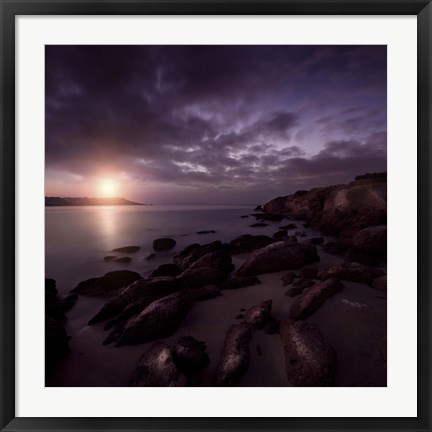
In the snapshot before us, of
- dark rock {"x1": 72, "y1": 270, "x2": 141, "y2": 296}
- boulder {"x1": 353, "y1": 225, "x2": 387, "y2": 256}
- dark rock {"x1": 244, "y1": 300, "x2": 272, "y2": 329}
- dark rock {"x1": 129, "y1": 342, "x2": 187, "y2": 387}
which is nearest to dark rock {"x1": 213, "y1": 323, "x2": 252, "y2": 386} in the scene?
dark rock {"x1": 244, "y1": 300, "x2": 272, "y2": 329}

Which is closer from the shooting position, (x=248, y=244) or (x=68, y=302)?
(x=68, y=302)

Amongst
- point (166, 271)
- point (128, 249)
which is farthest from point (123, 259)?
point (166, 271)

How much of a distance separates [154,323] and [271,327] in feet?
4.99

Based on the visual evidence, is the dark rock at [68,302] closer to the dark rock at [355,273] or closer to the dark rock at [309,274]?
the dark rock at [309,274]

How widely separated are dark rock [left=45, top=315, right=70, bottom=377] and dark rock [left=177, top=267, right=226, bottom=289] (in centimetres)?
186

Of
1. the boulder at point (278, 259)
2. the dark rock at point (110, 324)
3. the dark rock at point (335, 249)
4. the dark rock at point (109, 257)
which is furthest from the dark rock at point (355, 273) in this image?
the dark rock at point (109, 257)

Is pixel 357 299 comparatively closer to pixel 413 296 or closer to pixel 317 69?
pixel 413 296

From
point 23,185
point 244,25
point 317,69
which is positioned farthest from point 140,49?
point 317,69

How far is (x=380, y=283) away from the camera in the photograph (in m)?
2.88

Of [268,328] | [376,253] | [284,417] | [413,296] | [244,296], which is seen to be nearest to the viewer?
[284,417]

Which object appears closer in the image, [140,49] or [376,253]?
[140,49]

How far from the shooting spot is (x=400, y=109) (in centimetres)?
186

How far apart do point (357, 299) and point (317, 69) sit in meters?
3.36

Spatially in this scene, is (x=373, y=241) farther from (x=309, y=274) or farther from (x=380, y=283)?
(x=309, y=274)
